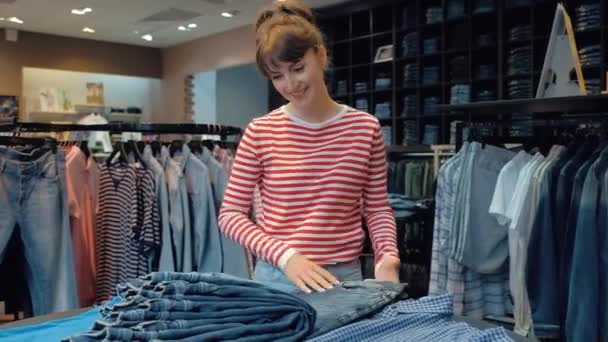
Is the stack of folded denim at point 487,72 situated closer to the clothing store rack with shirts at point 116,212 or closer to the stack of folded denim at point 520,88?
the stack of folded denim at point 520,88

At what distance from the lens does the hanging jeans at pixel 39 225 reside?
7.83 ft

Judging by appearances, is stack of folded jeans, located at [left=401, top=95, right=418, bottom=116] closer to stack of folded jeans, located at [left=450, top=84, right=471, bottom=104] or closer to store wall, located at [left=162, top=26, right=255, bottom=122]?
stack of folded jeans, located at [left=450, top=84, right=471, bottom=104]

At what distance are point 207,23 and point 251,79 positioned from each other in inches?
67.9

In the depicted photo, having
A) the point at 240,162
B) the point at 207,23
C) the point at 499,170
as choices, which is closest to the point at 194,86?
the point at 207,23

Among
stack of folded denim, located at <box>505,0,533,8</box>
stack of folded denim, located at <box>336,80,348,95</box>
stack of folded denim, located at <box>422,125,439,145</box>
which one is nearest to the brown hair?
stack of folded denim, located at <box>505,0,533,8</box>

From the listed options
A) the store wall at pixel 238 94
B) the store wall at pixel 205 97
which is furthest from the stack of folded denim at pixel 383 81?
the store wall at pixel 205 97

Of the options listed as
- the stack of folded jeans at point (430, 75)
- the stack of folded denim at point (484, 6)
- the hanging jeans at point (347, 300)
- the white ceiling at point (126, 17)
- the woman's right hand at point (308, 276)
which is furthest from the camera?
the white ceiling at point (126, 17)

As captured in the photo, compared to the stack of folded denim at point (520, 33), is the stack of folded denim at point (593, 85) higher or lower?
lower

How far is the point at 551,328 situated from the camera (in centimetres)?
220

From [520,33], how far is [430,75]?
41.0 inches

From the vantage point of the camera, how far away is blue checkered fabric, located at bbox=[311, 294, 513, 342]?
28.3 inches

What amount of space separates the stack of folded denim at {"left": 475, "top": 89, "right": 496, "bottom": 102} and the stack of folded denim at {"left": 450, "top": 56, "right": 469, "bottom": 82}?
0.20m

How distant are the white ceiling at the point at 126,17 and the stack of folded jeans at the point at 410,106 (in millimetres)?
1464

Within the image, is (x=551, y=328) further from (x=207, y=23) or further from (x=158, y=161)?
(x=207, y=23)
